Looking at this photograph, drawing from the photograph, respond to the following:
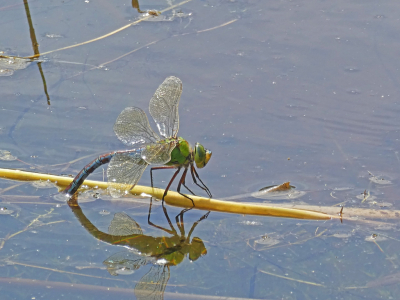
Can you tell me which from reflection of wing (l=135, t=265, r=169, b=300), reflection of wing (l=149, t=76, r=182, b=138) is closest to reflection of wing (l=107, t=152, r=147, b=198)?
reflection of wing (l=149, t=76, r=182, b=138)

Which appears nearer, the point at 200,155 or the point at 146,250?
the point at 146,250

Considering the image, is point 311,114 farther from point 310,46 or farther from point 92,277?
point 92,277

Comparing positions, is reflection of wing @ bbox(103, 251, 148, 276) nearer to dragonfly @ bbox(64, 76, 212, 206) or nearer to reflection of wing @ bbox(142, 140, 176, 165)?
dragonfly @ bbox(64, 76, 212, 206)

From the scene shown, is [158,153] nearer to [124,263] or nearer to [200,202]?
[200,202]

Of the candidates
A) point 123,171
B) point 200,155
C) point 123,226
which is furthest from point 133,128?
point 123,226

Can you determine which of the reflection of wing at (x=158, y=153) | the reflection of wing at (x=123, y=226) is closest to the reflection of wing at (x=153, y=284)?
the reflection of wing at (x=123, y=226)

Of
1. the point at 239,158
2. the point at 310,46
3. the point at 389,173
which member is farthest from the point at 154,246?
the point at 310,46
